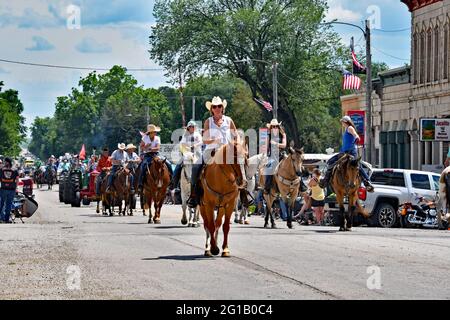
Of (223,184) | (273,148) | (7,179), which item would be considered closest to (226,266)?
(223,184)

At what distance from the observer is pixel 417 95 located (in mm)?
69062

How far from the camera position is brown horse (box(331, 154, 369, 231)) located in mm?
28828

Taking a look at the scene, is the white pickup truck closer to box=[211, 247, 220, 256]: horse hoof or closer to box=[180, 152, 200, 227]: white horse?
box=[180, 152, 200, 227]: white horse

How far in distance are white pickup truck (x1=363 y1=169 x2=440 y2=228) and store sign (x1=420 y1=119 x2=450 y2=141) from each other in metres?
15.6

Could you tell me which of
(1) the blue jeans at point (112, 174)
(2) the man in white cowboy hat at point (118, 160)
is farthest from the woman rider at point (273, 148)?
(1) the blue jeans at point (112, 174)

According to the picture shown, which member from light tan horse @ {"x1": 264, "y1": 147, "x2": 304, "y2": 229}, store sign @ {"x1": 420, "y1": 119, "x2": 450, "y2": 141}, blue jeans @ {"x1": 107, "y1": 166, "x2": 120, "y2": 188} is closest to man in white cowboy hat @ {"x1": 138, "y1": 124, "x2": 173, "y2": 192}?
light tan horse @ {"x1": 264, "y1": 147, "x2": 304, "y2": 229}

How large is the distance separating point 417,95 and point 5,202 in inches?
1484

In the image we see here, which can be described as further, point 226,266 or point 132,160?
point 132,160

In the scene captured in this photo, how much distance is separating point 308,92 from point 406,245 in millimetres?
69382

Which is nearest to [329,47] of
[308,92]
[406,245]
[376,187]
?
[308,92]

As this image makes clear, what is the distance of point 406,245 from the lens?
22.0m

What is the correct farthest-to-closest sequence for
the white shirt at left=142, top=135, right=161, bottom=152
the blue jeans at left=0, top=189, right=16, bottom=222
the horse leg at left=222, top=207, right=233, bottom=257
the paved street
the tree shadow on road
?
the blue jeans at left=0, top=189, right=16, bottom=222
the white shirt at left=142, top=135, right=161, bottom=152
the horse leg at left=222, top=207, right=233, bottom=257
the tree shadow on road
the paved street

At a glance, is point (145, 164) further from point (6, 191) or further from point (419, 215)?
point (419, 215)
